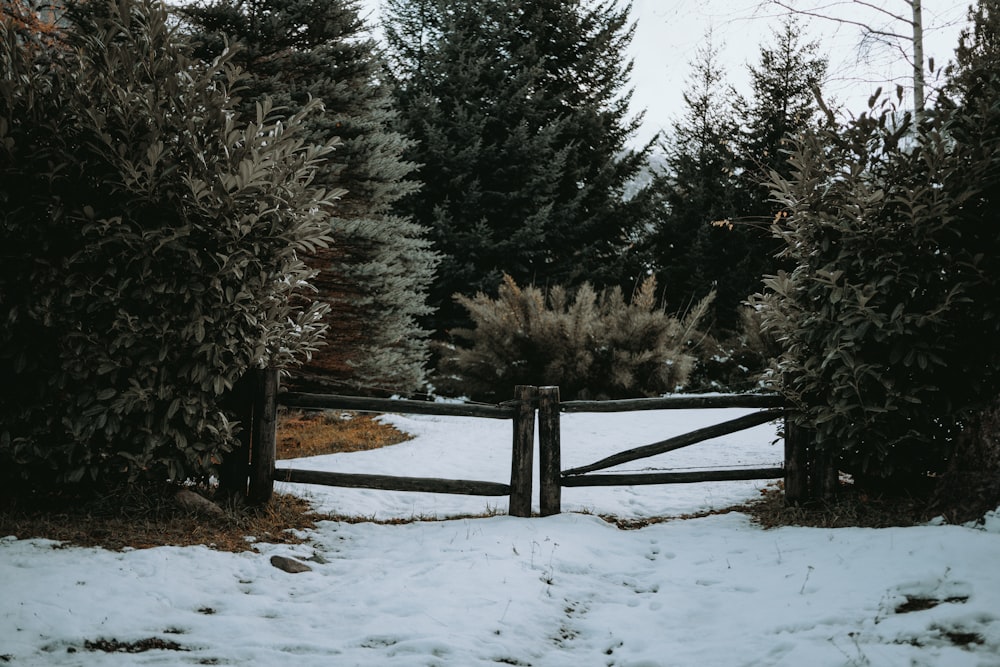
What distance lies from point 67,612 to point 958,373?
580 cm

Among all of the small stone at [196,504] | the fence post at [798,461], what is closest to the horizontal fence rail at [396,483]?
the small stone at [196,504]

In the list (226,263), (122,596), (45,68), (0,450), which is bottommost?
(122,596)

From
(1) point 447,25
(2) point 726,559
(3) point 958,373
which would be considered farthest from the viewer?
(1) point 447,25

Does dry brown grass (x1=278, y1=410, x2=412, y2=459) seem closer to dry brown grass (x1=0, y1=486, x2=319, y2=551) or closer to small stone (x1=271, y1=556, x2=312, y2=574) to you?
dry brown grass (x1=0, y1=486, x2=319, y2=551)

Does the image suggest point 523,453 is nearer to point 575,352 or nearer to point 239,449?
point 239,449

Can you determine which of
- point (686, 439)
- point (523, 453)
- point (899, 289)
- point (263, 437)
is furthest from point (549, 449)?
point (899, 289)

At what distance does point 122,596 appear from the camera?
3709 mm

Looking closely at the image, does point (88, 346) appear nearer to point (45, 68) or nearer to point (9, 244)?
point (9, 244)

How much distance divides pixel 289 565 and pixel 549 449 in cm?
216

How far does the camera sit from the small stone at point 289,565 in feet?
14.7

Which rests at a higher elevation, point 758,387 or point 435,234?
point 435,234

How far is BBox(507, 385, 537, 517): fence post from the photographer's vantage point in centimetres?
560

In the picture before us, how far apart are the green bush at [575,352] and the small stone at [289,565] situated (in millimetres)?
7060

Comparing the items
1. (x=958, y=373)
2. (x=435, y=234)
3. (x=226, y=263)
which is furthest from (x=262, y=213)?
(x=435, y=234)
